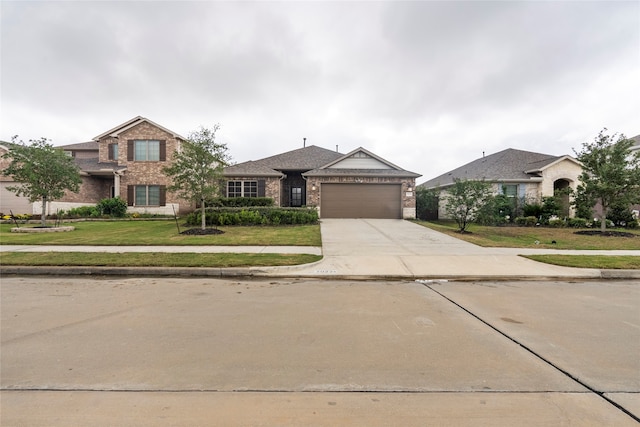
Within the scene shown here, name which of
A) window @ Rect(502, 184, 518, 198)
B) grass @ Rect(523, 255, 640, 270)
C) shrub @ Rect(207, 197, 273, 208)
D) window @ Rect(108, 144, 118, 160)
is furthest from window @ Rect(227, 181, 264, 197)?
window @ Rect(502, 184, 518, 198)

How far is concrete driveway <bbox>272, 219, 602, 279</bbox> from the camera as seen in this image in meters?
7.61

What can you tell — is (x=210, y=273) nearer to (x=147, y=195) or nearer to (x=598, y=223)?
(x=147, y=195)

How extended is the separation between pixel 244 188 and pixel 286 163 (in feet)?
15.5

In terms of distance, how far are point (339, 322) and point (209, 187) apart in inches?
444

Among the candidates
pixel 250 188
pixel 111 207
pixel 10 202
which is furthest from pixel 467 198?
pixel 10 202

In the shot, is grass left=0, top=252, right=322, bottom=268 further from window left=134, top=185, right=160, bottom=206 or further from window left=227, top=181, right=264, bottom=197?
window left=134, top=185, right=160, bottom=206

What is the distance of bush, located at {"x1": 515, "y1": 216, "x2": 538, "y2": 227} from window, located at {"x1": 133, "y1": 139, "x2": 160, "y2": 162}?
24.6 metres

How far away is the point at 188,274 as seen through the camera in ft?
25.1

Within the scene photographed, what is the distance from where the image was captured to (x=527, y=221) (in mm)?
19969

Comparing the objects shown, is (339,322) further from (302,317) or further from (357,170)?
(357,170)

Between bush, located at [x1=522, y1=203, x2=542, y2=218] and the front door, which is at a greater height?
the front door

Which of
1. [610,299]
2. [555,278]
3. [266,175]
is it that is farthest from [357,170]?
[610,299]

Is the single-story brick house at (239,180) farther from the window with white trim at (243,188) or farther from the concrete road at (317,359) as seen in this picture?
the concrete road at (317,359)

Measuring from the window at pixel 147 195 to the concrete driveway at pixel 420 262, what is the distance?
50.2 ft
